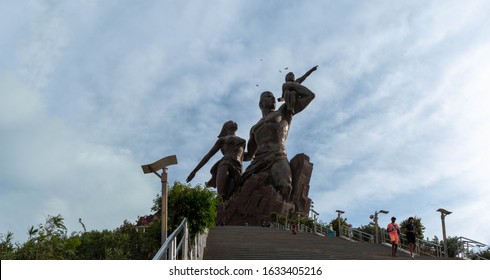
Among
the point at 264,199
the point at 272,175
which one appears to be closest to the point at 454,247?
the point at 264,199

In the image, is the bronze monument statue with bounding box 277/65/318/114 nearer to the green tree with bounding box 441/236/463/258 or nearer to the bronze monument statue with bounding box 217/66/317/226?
the bronze monument statue with bounding box 217/66/317/226

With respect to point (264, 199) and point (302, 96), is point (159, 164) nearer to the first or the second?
point (264, 199)

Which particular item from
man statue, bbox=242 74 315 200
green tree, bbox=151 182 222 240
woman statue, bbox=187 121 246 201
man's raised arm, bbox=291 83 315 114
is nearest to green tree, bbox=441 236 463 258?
green tree, bbox=151 182 222 240

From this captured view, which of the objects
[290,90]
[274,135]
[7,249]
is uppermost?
[290,90]

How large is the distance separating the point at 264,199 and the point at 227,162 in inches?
168

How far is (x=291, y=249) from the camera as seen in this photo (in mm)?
13531

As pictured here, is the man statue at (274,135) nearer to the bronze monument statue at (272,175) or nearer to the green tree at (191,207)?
the bronze monument statue at (272,175)

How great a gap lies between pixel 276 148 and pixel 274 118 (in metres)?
1.53

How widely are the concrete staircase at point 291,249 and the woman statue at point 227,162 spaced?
1391 cm

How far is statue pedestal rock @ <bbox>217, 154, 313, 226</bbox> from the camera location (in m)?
28.0

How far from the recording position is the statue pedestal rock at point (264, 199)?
27969 mm

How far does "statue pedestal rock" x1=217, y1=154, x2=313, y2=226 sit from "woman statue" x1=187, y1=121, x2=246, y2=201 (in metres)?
1.25

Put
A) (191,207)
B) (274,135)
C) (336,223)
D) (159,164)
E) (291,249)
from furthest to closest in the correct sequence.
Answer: (274,135) < (336,223) < (291,249) < (191,207) < (159,164)
